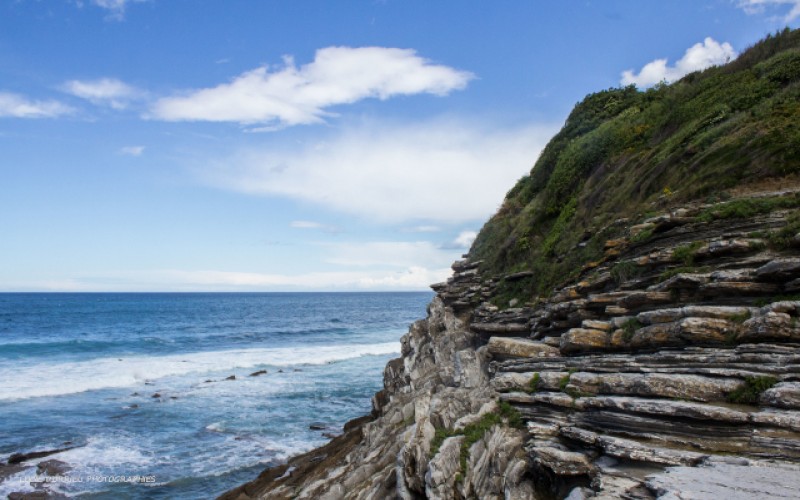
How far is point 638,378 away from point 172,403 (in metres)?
32.3

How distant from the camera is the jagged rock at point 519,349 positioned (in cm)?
1271

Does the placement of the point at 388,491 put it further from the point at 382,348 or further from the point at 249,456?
the point at 382,348

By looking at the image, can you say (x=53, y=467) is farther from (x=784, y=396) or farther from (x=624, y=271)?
(x=784, y=396)

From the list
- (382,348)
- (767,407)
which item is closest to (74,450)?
(767,407)

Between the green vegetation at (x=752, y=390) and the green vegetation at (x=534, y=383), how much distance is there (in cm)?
366

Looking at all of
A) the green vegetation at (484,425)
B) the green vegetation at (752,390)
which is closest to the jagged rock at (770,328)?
the green vegetation at (752,390)

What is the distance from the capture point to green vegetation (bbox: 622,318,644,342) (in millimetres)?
10406

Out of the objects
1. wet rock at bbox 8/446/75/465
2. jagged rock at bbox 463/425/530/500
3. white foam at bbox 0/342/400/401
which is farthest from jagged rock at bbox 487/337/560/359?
white foam at bbox 0/342/400/401

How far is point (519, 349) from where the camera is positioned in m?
13.5

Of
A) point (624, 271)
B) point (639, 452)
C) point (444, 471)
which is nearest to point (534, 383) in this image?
point (444, 471)

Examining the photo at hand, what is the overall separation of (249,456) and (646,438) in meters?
20.4

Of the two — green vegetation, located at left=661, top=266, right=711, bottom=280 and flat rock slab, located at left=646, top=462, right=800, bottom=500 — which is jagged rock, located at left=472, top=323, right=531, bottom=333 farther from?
flat rock slab, located at left=646, top=462, right=800, bottom=500

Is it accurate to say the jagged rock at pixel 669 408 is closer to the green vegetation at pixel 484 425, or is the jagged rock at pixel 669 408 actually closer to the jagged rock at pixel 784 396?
the jagged rock at pixel 784 396

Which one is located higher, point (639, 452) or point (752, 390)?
point (752, 390)
